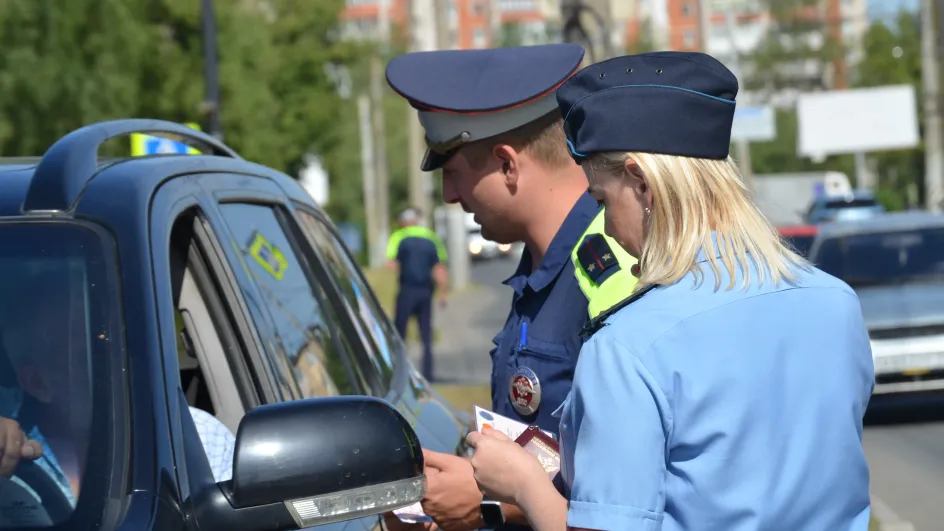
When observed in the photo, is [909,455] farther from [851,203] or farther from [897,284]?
[851,203]

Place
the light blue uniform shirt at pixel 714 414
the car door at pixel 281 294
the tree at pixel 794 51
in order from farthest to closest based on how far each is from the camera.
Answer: the tree at pixel 794 51, the car door at pixel 281 294, the light blue uniform shirt at pixel 714 414

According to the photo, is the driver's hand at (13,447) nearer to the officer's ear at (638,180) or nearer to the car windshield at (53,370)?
the car windshield at (53,370)

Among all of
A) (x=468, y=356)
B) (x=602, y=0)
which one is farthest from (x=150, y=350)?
(x=468, y=356)

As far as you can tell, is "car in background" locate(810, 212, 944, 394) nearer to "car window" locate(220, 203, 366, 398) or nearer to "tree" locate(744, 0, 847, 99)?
"car window" locate(220, 203, 366, 398)

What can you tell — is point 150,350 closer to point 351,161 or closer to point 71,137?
point 71,137

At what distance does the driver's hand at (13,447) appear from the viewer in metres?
2.49

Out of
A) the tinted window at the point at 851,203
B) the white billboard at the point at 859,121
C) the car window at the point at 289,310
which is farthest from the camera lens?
the white billboard at the point at 859,121

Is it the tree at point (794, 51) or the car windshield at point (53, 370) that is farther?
the tree at point (794, 51)

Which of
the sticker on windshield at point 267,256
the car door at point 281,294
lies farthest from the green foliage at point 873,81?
the sticker on windshield at point 267,256

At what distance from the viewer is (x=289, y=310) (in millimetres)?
3633

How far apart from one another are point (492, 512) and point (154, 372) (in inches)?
25.0

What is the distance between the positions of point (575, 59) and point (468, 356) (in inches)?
702

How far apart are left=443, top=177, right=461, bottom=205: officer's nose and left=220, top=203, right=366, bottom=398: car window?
56 cm

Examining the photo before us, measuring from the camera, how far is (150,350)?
251 cm
